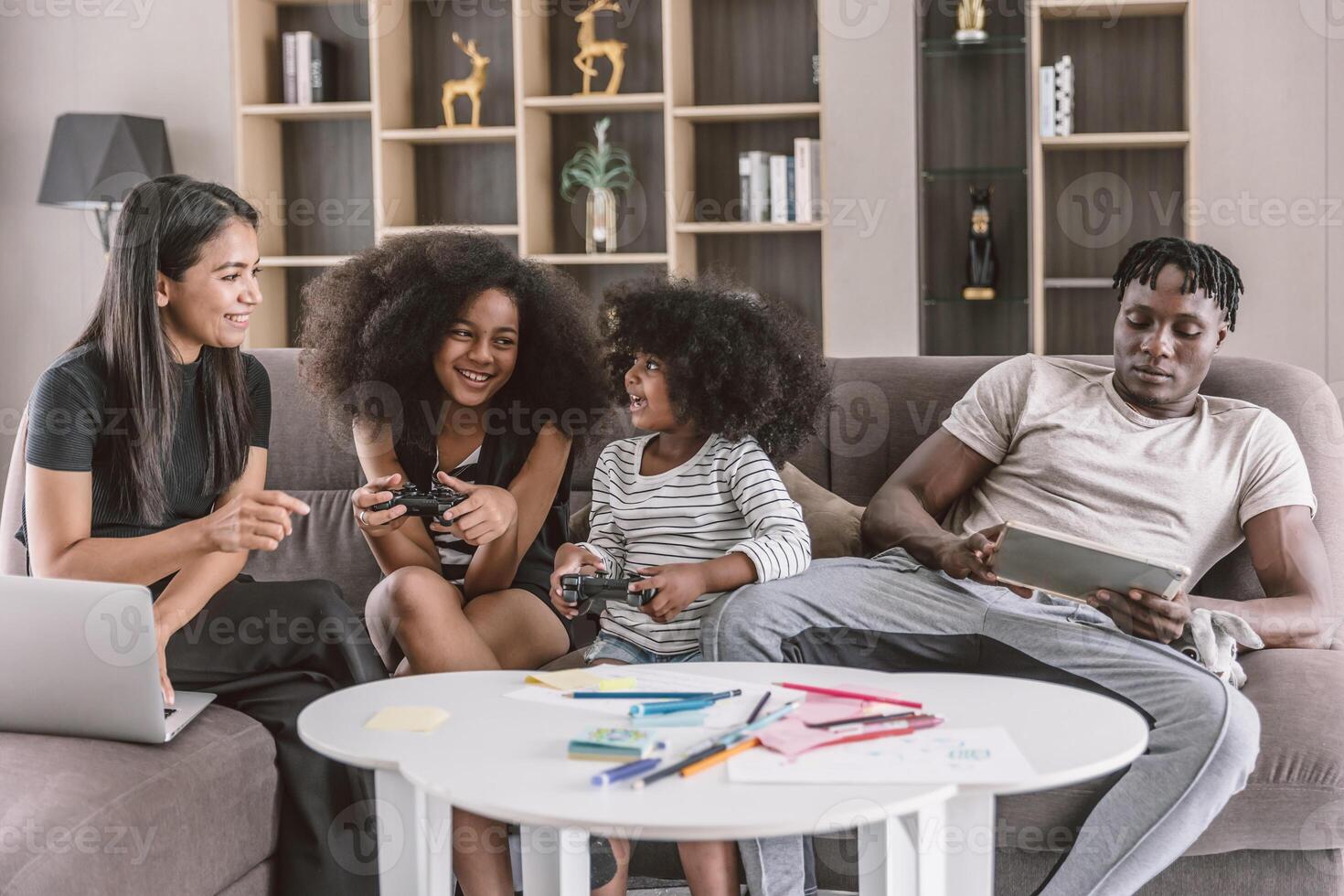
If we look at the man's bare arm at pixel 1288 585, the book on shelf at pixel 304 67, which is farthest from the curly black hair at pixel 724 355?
the book on shelf at pixel 304 67

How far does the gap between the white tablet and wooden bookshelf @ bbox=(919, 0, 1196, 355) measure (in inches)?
76.0

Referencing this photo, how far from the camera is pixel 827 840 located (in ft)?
5.34

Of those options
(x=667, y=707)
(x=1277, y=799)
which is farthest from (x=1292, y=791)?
(x=667, y=707)

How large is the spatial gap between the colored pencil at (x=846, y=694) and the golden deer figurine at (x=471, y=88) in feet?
9.44

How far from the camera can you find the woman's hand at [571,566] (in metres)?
1.60

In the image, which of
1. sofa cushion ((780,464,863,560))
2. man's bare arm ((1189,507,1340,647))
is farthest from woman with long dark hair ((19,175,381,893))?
man's bare arm ((1189,507,1340,647))

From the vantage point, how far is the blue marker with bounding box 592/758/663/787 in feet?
3.37

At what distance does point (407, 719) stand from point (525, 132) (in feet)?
9.05

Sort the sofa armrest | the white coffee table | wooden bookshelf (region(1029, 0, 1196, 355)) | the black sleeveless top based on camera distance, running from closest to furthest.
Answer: the white coffee table
the sofa armrest
the black sleeveless top
wooden bookshelf (region(1029, 0, 1196, 355))

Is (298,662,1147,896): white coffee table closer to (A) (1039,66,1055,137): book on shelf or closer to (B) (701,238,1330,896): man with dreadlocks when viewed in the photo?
(B) (701,238,1330,896): man with dreadlocks

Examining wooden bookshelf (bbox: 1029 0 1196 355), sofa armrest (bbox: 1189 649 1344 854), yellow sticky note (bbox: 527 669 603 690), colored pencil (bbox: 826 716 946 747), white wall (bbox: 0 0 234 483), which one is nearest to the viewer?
colored pencil (bbox: 826 716 946 747)

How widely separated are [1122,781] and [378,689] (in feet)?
2.82

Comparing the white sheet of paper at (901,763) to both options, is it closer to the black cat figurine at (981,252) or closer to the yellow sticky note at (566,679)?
the yellow sticky note at (566,679)

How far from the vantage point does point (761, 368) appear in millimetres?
1891
